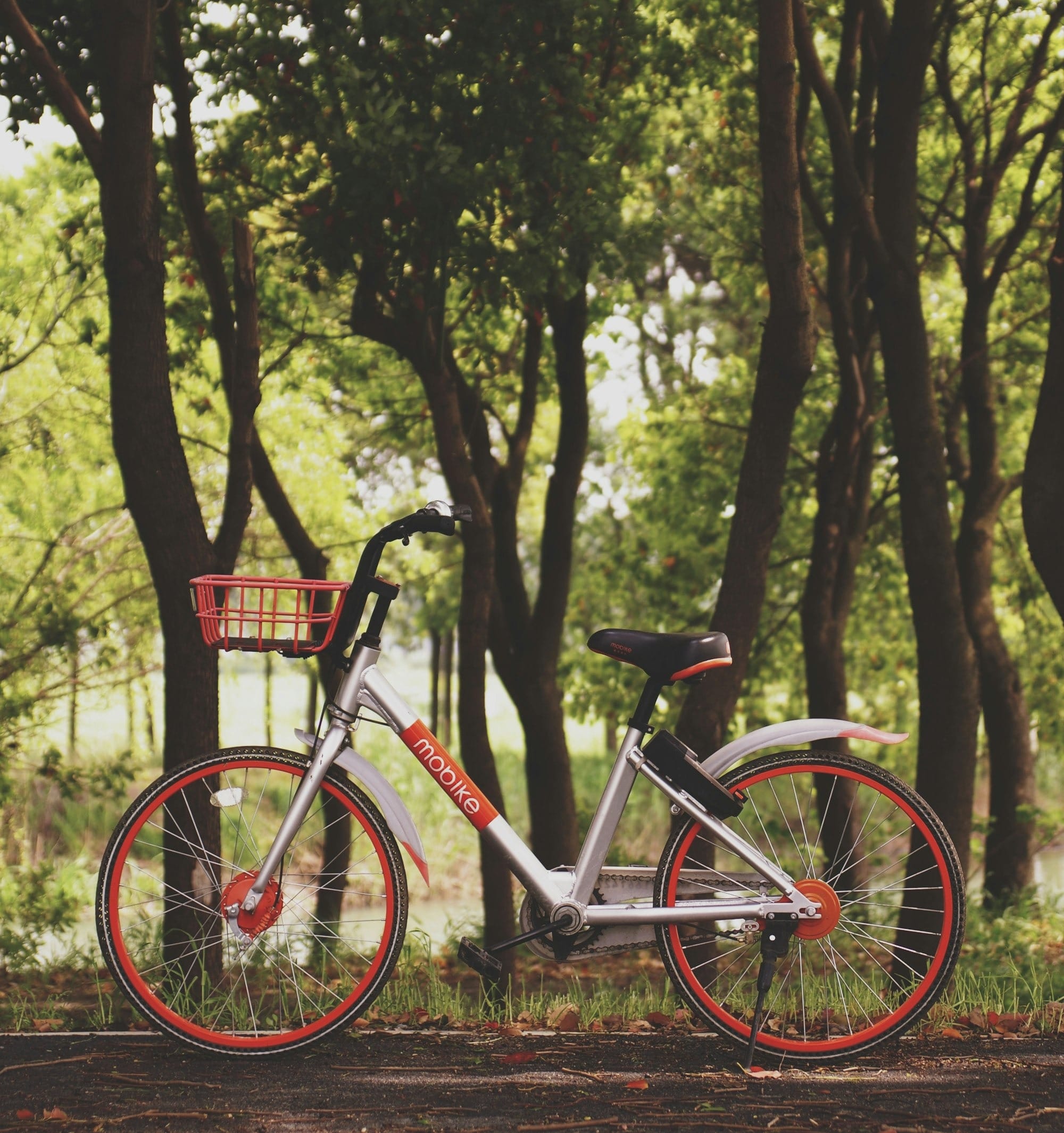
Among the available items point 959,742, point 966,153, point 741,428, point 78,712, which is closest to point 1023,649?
point 741,428

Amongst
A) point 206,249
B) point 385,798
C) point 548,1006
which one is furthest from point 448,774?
point 206,249

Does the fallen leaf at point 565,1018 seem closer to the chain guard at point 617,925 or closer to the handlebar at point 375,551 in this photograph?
the chain guard at point 617,925

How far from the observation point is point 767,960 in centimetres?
338

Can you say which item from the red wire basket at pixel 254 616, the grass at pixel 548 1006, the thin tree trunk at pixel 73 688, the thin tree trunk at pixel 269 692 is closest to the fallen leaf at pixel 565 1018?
the grass at pixel 548 1006

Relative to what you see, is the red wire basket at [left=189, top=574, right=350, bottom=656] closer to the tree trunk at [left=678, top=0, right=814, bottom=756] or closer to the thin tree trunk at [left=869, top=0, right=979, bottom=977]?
the tree trunk at [left=678, top=0, right=814, bottom=756]

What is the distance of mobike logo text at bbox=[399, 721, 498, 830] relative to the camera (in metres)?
3.54

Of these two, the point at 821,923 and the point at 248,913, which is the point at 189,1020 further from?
the point at 821,923

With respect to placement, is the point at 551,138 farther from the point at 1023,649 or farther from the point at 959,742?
the point at 1023,649

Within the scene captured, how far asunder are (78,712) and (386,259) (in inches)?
270

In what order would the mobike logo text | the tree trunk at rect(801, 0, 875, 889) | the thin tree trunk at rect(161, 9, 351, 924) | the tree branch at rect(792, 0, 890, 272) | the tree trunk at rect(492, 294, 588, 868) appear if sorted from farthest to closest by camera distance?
the tree trunk at rect(492, 294, 588, 868) → the tree trunk at rect(801, 0, 875, 889) → the tree branch at rect(792, 0, 890, 272) → the thin tree trunk at rect(161, 9, 351, 924) → the mobike logo text

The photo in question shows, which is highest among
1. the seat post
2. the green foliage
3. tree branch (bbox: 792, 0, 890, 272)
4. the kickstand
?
tree branch (bbox: 792, 0, 890, 272)

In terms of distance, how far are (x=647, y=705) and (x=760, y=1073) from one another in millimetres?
1039

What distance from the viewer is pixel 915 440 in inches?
253

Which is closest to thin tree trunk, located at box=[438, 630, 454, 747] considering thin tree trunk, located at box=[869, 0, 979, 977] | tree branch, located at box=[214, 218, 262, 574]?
thin tree trunk, located at box=[869, 0, 979, 977]
